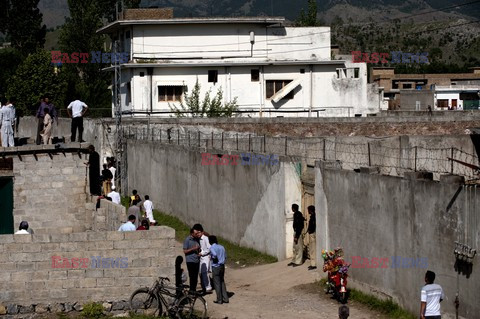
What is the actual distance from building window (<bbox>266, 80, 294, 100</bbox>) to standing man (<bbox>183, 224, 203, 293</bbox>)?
1402 inches

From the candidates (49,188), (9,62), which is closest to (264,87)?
(49,188)

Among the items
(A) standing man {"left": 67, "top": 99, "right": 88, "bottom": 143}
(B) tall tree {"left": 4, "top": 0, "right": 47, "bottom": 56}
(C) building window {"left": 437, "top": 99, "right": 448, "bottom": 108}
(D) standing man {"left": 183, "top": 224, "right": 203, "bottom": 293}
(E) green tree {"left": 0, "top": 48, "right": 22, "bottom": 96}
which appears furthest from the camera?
(E) green tree {"left": 0, "top": 48, "right": 22, "bottom": 96}

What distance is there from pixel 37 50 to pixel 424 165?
59.4 m

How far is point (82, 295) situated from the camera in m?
19.9

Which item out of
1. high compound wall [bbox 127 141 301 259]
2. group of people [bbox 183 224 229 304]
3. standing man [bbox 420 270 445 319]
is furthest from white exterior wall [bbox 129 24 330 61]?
standing man [bbox 420 270 445 319]

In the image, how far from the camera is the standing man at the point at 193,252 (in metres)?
20.8

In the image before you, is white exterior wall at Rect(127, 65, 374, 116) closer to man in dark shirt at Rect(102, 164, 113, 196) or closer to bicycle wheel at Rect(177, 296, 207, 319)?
man in dark shirt at Rect(102, 164, 113, 196)

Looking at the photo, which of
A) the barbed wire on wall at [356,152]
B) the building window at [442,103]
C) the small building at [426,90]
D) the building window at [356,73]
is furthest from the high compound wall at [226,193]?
the building window at [442,103]

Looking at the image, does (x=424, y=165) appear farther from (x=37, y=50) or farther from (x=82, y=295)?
(x=37, y=50)

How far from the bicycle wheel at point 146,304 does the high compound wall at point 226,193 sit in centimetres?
547

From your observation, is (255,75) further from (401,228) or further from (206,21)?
(401,228)

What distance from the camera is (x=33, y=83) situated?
7650 centimetres

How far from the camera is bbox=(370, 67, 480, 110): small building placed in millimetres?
71438

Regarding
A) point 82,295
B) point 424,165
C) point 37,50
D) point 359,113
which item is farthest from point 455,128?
point 37,50
